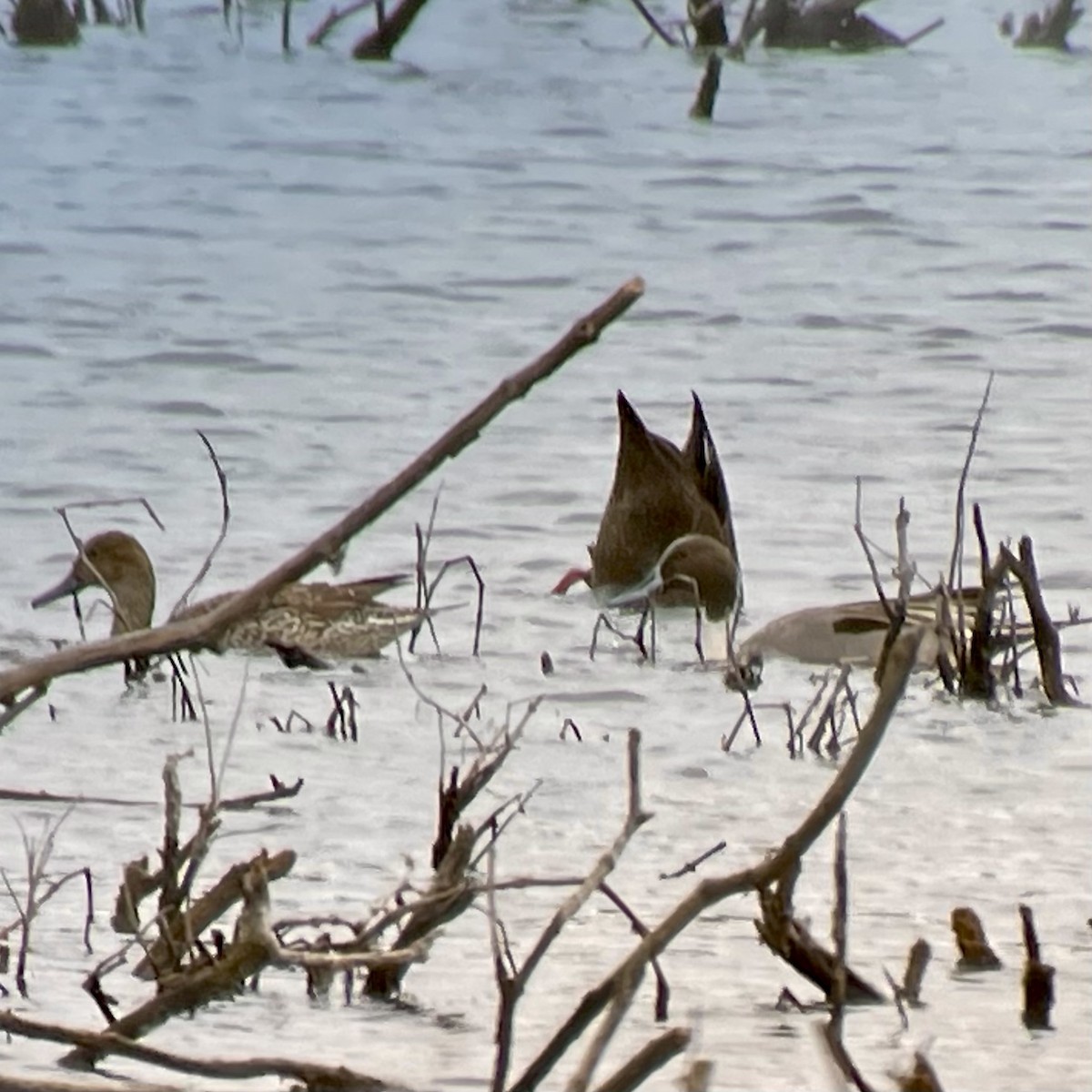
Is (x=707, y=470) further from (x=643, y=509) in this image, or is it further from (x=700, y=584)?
(x=700, y=584)

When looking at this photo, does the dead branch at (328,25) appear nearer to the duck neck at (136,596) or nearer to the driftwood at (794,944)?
the duck neck at (136,596)

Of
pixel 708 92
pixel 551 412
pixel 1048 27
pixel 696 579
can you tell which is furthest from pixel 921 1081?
pixel 1048 27

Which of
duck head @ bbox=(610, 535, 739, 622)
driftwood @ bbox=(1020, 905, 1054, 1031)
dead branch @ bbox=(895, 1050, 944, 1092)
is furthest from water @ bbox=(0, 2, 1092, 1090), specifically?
dead branch @ bbox=(895, 1050, 944, 1092)

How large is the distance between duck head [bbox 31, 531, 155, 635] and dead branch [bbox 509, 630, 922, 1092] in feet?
16.3

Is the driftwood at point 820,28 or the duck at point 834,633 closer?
the duck at point 834,633

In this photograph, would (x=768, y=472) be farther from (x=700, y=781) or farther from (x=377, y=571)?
(x=700, y=781)

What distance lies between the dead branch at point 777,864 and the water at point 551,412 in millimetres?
874

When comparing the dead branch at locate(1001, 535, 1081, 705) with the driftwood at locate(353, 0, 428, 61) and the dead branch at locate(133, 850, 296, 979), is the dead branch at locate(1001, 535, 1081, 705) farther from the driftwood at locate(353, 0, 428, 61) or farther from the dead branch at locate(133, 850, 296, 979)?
the driftwood at locate(353, 0, 428, 61)

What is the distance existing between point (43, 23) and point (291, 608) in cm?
1519

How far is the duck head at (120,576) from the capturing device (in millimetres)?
7277

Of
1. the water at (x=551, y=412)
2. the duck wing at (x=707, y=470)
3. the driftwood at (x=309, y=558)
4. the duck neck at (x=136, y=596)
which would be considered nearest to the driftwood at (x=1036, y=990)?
the water at (x=551, y=412)

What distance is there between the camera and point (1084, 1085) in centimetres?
310

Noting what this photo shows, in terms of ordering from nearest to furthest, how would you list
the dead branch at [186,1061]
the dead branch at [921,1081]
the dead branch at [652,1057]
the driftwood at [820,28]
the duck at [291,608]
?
1. the dead branch at [652,1057]
2. the dead branch at [186,1061]
3. the dead branch at [921,1081]
4. the duck at [291,608]
5. the driftwood at [820,28]

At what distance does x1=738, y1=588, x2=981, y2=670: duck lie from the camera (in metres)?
6.57
